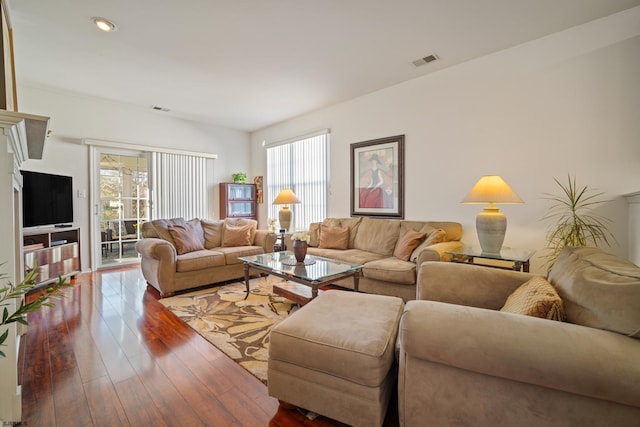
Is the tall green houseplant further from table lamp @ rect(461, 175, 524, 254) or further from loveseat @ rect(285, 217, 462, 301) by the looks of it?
loveseat @ rect(285, 217, 462, 301)

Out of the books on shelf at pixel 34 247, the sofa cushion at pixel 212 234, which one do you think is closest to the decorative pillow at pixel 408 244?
the sofa cushion at pixel 212 234

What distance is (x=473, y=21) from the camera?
8.14ft

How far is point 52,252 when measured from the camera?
3.53m

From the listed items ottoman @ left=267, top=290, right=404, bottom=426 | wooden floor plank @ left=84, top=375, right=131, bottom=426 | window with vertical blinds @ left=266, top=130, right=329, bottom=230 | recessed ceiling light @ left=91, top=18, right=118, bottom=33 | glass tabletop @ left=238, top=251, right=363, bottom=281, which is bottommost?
wooden floor plank @ left=84, top=375, right=131, bottom=426

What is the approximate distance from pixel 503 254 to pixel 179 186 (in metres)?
5.27

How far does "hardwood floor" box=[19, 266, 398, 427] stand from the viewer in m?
1.44

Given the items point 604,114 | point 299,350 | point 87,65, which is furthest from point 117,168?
point 604,114

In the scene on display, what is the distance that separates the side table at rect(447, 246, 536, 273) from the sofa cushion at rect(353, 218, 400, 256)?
2.93ft

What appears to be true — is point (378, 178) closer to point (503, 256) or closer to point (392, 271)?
point (392, 271)

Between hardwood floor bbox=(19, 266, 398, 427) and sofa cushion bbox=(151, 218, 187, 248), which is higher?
sofa cushion bbox=(151, 218, 187, 248)

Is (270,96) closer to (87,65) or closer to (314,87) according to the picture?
(314,87)


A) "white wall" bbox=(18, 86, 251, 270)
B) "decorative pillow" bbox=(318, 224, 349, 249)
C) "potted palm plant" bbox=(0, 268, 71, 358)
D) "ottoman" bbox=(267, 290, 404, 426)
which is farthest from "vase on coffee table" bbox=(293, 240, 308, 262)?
"white wall" bbox=(18, 86, 251, 270)

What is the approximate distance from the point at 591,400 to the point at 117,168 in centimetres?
600

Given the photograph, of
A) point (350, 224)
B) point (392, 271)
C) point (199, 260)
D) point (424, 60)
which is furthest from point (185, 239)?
point (424, 60)
